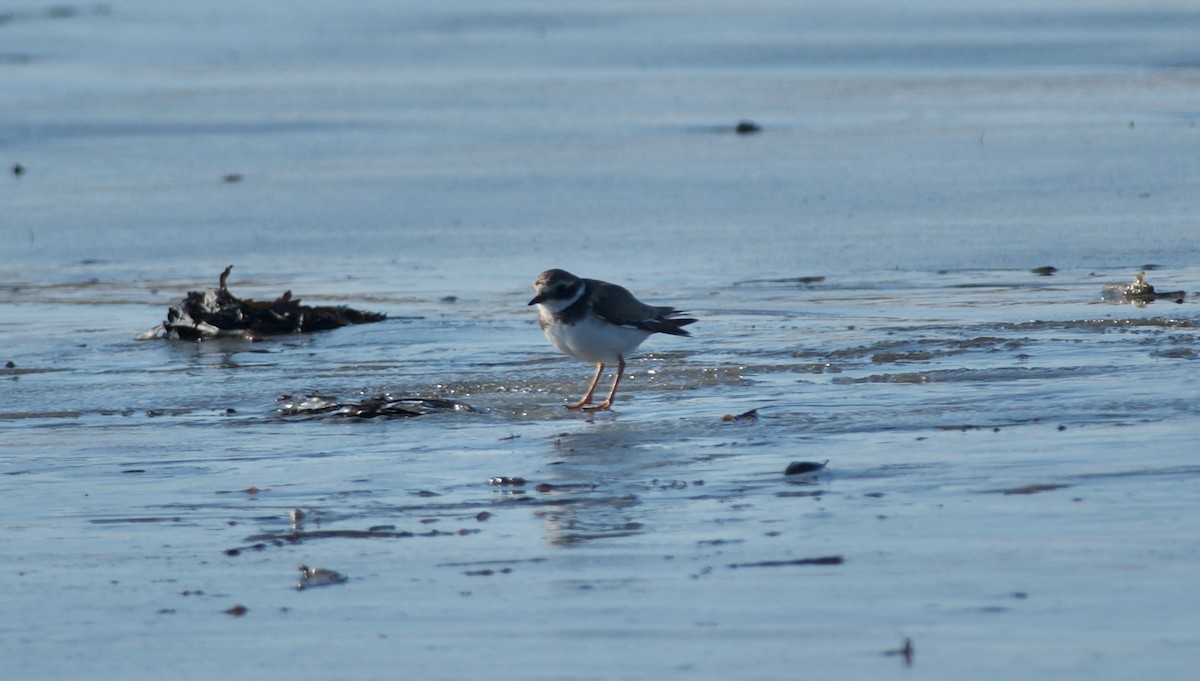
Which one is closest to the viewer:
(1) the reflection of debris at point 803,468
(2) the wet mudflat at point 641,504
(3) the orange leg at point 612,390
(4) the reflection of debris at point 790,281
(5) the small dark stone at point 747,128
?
(2) the wet mudflat at point 641,504

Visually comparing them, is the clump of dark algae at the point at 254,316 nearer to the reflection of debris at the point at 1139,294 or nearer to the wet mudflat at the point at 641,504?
the wet mudflat at the point at 641,504

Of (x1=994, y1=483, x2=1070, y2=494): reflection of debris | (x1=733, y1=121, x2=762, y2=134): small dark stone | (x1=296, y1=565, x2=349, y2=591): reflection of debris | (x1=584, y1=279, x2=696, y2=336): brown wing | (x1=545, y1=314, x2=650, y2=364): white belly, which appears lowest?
(x1=296, y1=565, x2=349, y2=591): reflection of debris

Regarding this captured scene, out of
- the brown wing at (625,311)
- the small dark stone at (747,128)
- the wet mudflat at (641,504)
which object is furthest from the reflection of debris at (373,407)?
the small dark stone at (747,128)

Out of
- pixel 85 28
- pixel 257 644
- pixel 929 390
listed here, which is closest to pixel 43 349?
→ pixel 929 390

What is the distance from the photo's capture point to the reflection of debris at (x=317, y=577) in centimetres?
412

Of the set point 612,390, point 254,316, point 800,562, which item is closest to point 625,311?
point 612,390

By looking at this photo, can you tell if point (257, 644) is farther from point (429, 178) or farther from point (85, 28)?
point (85, 28)

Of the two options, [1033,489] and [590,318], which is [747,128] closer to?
[590,318]

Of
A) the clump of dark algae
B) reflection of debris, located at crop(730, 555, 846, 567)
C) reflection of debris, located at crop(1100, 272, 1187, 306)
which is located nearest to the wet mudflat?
reflection of debris, located at crop(730, 555, 846, 567)

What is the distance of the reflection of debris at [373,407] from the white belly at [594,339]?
1.87 feet

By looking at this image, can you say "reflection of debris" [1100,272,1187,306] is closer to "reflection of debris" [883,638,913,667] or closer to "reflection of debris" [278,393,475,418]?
"reflection of debris" [278,393,475,418]

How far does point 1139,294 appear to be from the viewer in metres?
7.70

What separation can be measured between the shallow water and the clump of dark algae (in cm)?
13

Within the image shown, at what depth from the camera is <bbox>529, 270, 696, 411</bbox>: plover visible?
21.8 feet
